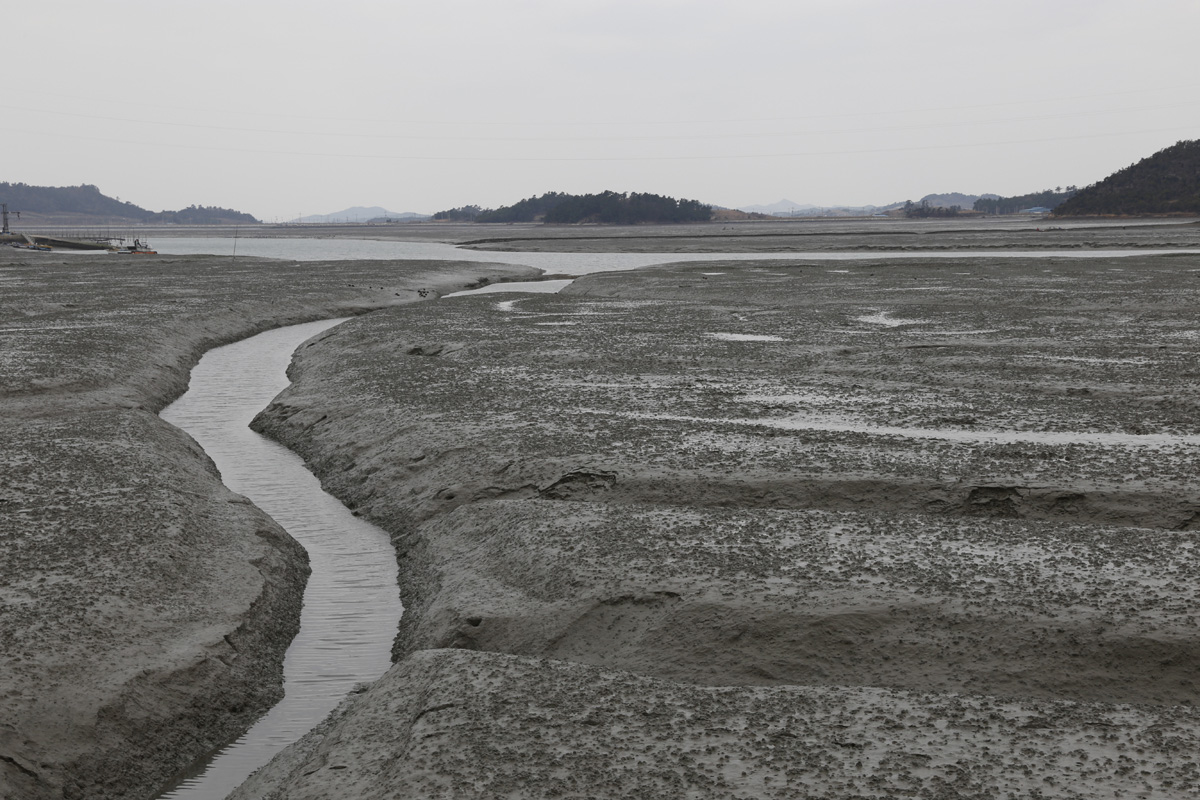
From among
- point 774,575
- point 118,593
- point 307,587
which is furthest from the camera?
point 307,587

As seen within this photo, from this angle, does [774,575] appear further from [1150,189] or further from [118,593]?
[1150,189]

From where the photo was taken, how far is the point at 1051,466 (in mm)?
11828

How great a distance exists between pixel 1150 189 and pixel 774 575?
596 ft

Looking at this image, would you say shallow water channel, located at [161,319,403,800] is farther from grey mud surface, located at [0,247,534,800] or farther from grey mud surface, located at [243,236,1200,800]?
grey mud surface, located at [243,236,1200,800]

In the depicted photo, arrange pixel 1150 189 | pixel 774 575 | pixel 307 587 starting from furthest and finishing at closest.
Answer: pixel 1150 189, pixel 307 587, pixel 774 575

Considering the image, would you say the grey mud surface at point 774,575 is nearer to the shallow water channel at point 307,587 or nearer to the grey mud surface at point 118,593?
the shallow water channel at point 307,587

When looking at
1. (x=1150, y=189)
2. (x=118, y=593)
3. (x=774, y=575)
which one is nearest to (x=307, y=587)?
(x=118, y=593)

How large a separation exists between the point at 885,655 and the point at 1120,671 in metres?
1.61

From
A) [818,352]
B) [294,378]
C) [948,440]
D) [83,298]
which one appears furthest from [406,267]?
[948,440]

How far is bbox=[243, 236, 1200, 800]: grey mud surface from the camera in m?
6.30

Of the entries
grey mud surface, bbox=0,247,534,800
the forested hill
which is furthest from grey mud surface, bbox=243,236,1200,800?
the forested hill

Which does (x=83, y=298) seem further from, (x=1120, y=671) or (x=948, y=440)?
(x=1120, y=671)

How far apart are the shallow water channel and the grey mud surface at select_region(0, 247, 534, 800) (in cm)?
20

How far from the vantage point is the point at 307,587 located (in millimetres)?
10750
